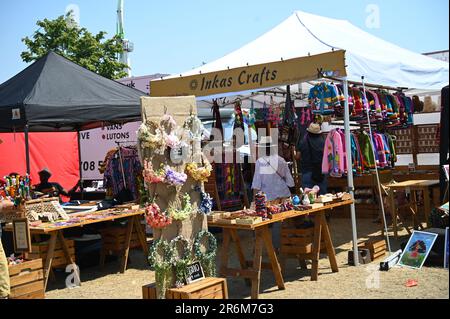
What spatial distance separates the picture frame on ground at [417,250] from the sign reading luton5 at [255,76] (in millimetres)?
2114

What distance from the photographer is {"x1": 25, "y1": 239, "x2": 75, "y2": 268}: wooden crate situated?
5.77 meters

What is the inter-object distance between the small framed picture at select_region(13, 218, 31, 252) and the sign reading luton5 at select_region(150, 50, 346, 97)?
2.94 m

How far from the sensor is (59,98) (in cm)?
705

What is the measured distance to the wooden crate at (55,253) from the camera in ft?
18.9

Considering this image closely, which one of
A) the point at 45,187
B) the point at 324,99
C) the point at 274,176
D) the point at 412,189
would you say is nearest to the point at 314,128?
the point at 324,99

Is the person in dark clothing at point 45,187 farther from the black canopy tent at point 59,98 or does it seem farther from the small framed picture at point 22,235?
the small framed picture at point 22,235

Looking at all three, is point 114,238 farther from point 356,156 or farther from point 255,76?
point 356,156

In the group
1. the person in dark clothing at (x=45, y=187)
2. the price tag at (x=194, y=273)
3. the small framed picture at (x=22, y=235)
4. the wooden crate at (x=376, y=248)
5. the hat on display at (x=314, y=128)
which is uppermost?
the hat on display at (x=314, y=128)

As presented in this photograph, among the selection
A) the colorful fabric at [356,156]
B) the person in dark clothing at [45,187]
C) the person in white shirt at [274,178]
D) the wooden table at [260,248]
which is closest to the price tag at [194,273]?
the wooden table at [260,248]

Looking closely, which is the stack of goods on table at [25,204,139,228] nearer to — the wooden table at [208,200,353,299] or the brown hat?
the wooden table at [208,200,353,299]

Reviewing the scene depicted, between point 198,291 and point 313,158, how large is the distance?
3.67 metres

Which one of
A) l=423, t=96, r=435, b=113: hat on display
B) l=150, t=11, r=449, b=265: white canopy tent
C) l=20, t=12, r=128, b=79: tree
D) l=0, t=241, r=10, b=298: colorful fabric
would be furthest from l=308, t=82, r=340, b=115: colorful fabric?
l=20, t=12, r=128, b=79: tree
